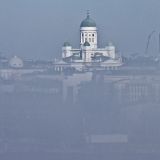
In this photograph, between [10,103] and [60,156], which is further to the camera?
[10,103]

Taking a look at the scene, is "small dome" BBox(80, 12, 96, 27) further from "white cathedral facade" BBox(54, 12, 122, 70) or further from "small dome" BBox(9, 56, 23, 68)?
"small dome" BBox(9, 56, 23, 68)

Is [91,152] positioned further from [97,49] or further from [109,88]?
[97,49]

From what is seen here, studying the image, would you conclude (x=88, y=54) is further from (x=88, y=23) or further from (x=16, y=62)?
(x=16, y=62)

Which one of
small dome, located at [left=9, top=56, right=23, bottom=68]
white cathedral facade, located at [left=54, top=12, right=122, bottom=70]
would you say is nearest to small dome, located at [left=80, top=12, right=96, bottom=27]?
white cathedral facade, located at [left=54, top=12, right=122, bottom=70]

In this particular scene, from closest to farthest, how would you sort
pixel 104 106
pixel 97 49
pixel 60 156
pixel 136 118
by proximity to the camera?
pixel 60 156, pixel 136 118, pixel 104 106, pixel 97 49

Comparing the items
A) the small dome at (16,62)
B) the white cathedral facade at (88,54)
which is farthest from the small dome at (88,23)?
the small dome at (16,62)

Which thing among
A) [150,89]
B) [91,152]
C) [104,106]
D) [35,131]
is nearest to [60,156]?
[91,152]

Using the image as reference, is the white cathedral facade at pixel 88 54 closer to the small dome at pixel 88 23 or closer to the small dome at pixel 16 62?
the small dome at pixel 88 23
